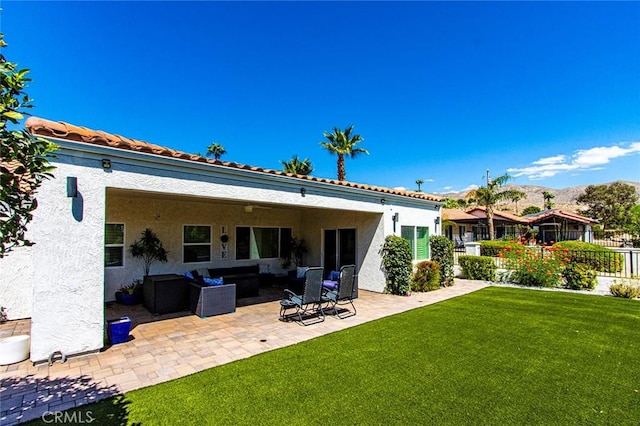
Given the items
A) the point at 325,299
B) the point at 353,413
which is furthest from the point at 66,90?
the point at 353,413

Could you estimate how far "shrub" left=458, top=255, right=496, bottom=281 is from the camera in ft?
47.8

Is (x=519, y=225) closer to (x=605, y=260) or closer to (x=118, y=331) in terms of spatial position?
(x=605, y=260)

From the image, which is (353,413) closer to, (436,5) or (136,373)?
(136,373)

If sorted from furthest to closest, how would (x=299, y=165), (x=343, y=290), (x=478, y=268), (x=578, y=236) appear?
(x=578, y=236) → (x=299, y=165) → (x=478, y=268) → (x=343, y=290)

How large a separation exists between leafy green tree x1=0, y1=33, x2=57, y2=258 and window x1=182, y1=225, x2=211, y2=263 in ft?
31.0

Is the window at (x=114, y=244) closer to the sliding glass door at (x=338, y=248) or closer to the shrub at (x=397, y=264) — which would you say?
the sliding glass door at (x=338, y=248)

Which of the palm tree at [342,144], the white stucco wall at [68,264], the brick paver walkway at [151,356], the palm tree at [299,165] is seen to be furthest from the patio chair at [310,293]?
the palm tree at [299,165]

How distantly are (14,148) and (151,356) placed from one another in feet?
15.4

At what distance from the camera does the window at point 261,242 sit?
1309 cm

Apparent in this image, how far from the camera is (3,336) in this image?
6520 millimetres

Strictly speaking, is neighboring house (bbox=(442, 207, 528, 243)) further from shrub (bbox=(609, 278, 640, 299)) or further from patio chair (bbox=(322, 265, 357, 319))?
patio chair (bbox=(322, 265, 357, 319))

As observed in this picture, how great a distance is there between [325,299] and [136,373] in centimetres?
473

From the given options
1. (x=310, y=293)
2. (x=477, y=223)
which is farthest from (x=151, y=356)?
(x=477, y=223)

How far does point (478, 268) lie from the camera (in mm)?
14930
